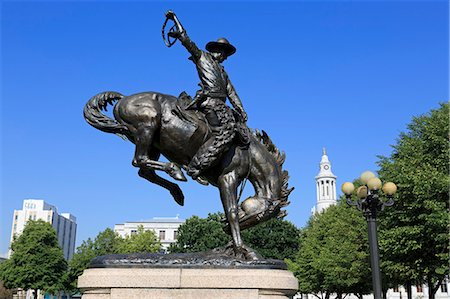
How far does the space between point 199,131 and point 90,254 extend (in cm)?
4700

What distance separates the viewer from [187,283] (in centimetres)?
741

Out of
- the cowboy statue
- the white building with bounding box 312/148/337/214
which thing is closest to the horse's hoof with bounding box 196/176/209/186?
the cowboy statue

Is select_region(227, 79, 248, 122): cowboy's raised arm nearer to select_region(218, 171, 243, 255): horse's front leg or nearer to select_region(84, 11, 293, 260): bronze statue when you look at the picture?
select_region(84, 11, 293, 260): bronze statue

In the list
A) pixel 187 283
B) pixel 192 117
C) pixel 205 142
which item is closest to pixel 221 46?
pixel 192 117

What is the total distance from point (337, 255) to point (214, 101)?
31556mm

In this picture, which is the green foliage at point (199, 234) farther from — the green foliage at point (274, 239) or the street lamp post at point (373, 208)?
the street lamp post at point (373, 208)

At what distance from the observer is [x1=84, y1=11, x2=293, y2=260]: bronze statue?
834 cm

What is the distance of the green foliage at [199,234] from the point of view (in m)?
47.3

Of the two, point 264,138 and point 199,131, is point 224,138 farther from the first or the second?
point 264,138

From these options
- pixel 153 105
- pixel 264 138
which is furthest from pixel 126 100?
pixel 264 138

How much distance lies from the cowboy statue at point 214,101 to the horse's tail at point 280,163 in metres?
0.50

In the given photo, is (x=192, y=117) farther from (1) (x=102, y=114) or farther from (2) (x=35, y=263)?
(2) (x=35, y=263)

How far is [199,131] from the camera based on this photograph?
8.45m

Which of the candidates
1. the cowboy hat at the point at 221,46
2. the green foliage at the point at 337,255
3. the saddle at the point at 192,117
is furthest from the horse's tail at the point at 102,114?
the green foliage at the point at 337,255
